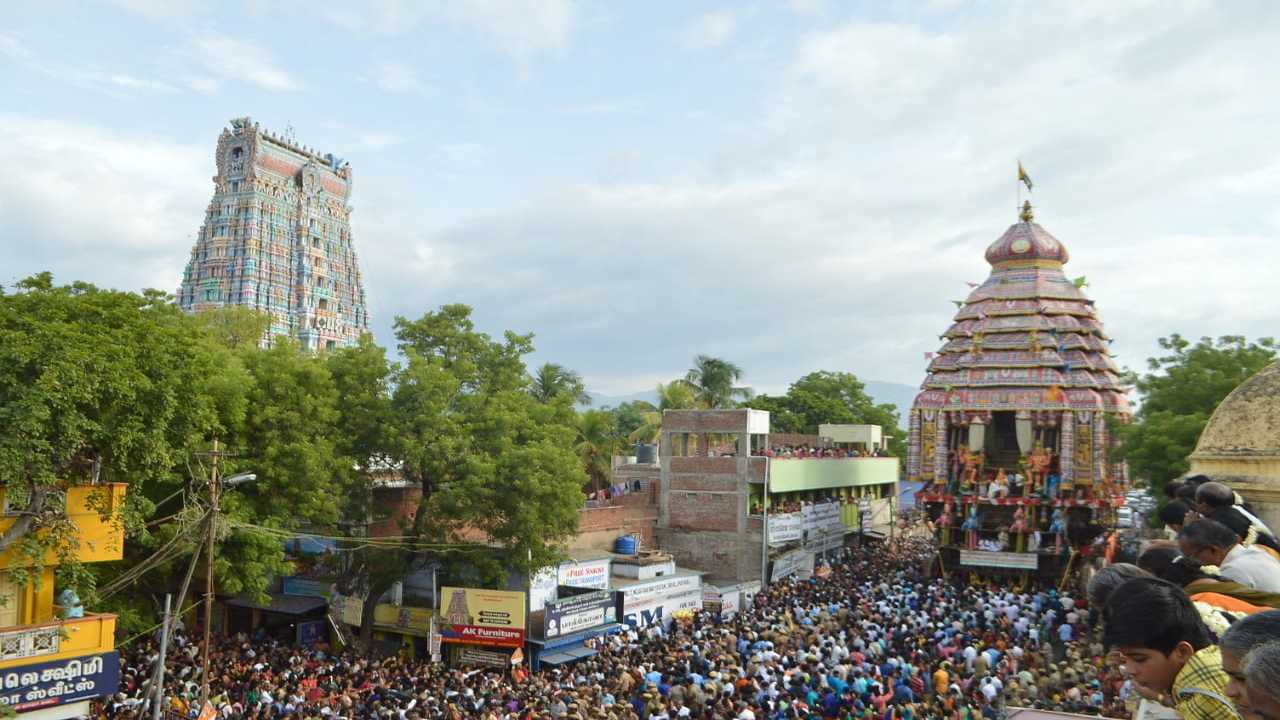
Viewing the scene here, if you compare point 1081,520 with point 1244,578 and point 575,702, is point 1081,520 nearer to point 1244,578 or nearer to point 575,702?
point 575,702

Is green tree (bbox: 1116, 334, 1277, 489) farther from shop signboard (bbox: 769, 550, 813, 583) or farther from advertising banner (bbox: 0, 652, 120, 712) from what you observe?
advertising banner (bbox: 0, 652, 120, 712)

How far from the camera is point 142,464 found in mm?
17078

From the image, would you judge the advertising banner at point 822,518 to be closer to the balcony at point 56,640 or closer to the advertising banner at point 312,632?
the advertising banner at point 312,632

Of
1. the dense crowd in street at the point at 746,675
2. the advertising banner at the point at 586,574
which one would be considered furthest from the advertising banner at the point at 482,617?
the advertising banner at the point at 586,574

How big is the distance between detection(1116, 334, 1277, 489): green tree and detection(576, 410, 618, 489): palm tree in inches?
808

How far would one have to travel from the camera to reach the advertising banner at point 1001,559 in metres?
34.3

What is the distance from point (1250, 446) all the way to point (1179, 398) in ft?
62.1

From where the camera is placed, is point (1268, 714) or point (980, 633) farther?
point (980, 633)

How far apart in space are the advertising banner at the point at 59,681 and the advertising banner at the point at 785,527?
72.2 feet

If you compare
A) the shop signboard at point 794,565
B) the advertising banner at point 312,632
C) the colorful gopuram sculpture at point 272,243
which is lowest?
the advertising banner at point 312,632

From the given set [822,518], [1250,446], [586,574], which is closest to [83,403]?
[586,574]

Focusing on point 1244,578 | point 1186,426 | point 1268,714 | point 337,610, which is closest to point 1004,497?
point 1186,426

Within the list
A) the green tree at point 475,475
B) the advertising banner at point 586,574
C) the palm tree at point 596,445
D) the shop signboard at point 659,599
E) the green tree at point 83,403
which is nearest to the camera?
the green tree at point 83,403

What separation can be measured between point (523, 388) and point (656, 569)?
7558 millimetres
